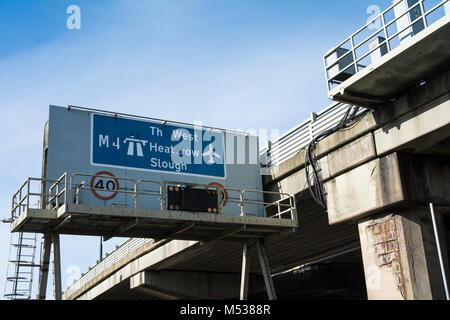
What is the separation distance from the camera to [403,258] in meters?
17.3

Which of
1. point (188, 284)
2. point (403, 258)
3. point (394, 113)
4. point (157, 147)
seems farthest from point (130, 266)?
point (394, 113)

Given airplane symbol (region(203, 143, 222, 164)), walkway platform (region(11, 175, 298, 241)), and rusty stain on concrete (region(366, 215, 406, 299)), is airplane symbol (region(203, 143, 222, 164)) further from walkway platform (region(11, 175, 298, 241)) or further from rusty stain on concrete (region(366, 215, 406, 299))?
rusty stain on concrete (region(366, 215, 406, 299))

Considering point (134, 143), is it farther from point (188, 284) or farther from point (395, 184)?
point (188, 284)

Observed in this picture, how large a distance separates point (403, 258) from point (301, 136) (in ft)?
25.2

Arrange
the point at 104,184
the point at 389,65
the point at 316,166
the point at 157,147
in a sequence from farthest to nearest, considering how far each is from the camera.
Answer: the point at 157,147, the point at 316,166, the point at 104,184, the point at 389,65

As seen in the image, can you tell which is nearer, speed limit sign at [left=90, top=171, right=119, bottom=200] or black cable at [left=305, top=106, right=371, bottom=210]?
black cable at [left=305, top=106, right=371, bottom=210]

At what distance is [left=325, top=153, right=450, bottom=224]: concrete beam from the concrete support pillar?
1.74 feet

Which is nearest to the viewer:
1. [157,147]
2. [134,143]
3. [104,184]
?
[104,184]

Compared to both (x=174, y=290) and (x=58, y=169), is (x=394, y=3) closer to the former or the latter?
(x=58, y=169)

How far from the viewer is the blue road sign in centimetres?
2241

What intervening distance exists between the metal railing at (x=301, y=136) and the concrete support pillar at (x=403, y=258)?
4.33 meters

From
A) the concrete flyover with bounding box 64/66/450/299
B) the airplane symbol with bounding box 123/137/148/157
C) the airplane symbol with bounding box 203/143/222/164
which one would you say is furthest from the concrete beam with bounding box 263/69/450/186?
the airplane symbol with bounding box 123/137/148/157

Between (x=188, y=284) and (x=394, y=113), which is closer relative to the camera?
(x=394, y=113)

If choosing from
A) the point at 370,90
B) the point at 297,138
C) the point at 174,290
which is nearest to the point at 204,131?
the point at 297,138
